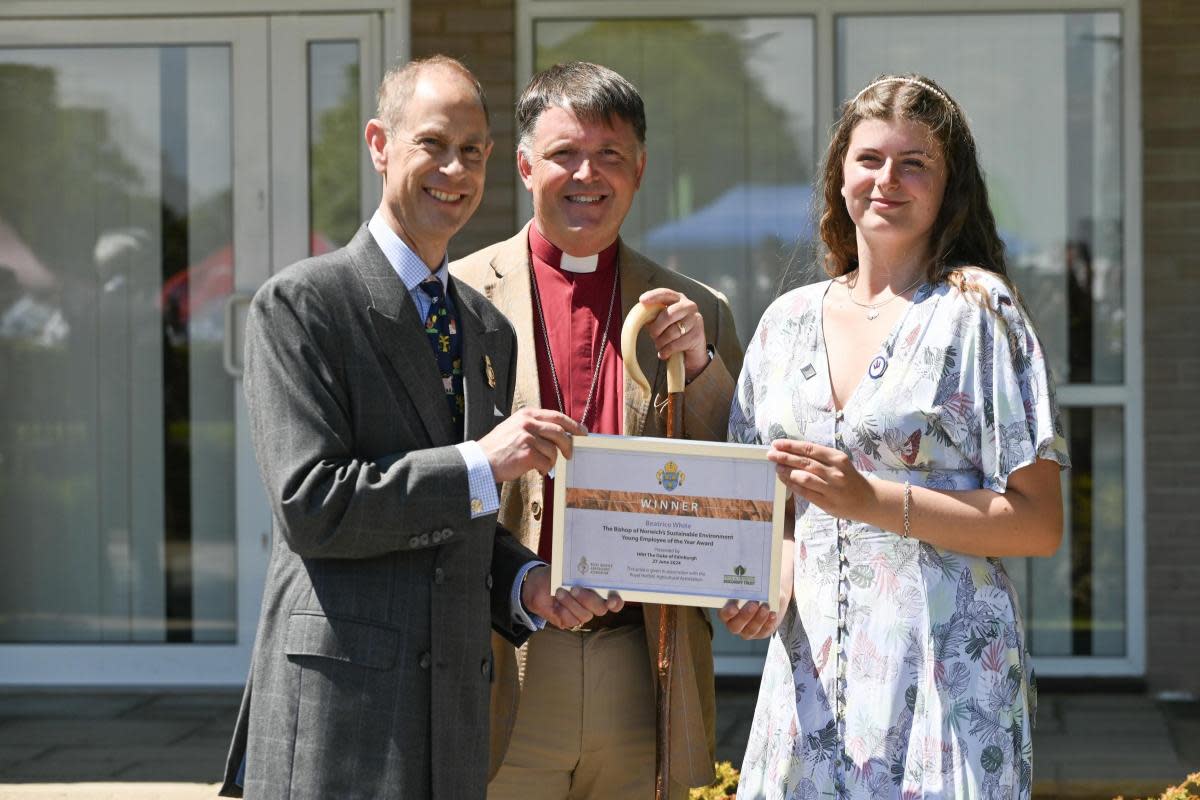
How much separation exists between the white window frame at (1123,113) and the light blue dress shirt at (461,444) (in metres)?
3.66

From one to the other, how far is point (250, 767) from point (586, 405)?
107 cm

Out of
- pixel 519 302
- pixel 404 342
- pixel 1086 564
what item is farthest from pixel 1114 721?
pixel 404 342

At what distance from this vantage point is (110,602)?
6.84 meters

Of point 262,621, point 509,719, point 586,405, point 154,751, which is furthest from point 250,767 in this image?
point 154,751

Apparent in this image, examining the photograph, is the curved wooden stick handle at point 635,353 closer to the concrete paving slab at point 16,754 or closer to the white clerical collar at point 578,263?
the white clerical collar at point 578,263

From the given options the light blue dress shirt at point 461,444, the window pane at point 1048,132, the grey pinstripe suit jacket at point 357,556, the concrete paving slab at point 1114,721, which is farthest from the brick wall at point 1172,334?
the grey pinstripe suit jacket at point 357,556

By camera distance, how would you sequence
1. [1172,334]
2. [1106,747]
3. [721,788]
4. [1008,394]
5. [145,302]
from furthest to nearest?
[145,302]
[1172,334]
[1106,747]
[721,788]
[1008,394]

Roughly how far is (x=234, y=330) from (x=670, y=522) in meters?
4.18

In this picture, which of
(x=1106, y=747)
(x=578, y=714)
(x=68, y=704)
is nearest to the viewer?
(x=578, y=714)

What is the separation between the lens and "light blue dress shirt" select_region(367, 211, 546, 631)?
2.56 meters

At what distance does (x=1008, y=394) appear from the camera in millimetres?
2719

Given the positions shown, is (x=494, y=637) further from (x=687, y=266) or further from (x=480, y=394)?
(x=687, y=266)

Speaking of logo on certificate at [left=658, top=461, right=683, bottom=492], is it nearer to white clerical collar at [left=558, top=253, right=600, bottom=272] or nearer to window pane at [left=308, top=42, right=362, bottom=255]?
white clerical collar at [left=558, top=253, right=600, bottom=272]

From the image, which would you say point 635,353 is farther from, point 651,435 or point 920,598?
point 920,598
